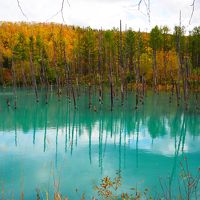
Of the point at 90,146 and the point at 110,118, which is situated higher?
the point at 110,118

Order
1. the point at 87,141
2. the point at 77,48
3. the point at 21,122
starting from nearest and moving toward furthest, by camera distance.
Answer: the point at 87,141 → the point at 21,122 → the point at 77,48

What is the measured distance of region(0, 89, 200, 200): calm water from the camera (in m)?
10.6

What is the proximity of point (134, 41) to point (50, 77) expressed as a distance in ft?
51.3

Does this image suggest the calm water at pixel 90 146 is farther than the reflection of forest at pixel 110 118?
No

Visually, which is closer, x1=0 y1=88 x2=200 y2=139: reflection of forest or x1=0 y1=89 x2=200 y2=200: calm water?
x1=0 y1=89 x2=200 y2=200: calm water

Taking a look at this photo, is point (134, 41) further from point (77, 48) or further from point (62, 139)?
point (62, 139)

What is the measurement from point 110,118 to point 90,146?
7.10 m

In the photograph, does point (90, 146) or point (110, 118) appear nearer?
point (90, 146)

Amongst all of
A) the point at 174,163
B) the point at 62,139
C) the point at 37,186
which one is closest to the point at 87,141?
the point at 62,139

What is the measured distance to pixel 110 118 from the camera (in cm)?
2302

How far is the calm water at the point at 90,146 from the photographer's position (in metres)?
10.6

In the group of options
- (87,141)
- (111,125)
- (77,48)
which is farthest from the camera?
(77,48)

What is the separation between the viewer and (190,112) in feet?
80.9

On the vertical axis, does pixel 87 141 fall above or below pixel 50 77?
below
